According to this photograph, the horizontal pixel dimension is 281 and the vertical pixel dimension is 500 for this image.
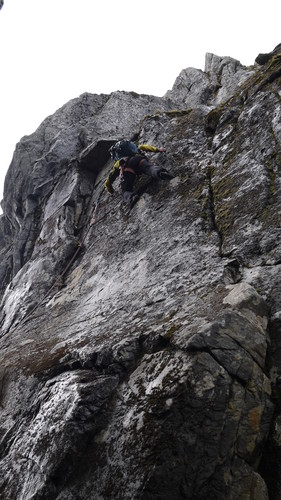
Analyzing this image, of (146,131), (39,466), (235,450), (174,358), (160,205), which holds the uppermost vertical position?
(146,131)

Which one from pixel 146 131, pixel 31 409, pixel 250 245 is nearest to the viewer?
pixel 31 409

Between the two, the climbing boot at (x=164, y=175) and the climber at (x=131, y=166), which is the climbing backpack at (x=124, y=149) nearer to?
the climber at (x=131, y=166)

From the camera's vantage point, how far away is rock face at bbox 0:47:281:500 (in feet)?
15.6

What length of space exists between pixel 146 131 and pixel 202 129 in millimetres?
3143

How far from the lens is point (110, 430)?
541 cm

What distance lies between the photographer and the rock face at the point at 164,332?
4.76m

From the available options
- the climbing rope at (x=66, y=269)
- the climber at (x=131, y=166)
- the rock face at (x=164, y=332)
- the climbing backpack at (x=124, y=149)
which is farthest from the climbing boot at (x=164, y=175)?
the climbing rope at (x=66, y=269)

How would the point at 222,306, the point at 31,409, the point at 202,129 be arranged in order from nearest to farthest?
the point at 222,306 < the point at 31,409 < the point at 202,129

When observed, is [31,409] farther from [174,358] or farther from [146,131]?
[146,131]

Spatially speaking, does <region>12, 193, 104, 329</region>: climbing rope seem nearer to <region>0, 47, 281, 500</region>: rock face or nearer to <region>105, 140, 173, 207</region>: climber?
<region>0, 47, 281, 500</region>: rock face

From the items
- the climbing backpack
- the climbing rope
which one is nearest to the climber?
the climbing backpack

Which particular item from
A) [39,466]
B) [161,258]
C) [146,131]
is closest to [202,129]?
[146,131]

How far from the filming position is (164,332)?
6.24 meters

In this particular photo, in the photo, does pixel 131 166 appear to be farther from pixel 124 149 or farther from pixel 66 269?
pixel 66 269
